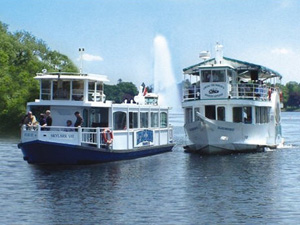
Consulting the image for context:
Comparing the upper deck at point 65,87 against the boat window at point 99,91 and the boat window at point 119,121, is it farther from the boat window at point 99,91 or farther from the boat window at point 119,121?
the boat window at point 119,121

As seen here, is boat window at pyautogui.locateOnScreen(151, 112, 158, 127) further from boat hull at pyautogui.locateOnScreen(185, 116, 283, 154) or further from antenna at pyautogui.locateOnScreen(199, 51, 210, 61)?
antenna at pyautogui.locateOnScreen(199, 51, 210, 61)

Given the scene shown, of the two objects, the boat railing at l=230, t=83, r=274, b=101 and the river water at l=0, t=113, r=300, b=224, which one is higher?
the boat railing at l=230, t=83, r=274, b=101

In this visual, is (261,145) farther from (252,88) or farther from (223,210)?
(223,210)

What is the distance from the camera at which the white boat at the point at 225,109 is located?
42.9m

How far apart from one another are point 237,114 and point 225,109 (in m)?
1.41

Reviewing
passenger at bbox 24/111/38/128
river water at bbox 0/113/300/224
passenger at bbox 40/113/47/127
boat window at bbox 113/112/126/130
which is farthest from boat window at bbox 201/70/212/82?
passenger at bbox 24/111/38/128

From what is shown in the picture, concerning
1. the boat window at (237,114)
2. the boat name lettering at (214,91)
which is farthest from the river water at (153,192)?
the boat name lettering at (214,91)

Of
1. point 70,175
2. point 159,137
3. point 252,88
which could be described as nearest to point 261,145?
point 252,88

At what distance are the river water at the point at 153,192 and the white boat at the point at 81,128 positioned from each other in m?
0.80

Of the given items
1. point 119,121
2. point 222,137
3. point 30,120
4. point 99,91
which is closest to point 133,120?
point 119,121

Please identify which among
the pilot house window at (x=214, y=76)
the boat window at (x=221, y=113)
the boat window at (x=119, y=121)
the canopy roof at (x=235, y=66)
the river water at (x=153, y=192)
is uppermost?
the canopy roof at (x=235, y=66)

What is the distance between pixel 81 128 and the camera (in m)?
33.5

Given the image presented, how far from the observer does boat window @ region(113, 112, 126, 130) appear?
37.3 m

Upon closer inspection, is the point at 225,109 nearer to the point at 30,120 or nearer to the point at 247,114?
the point at 247,114
